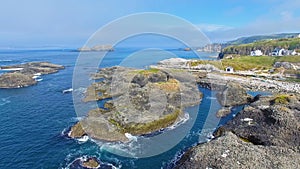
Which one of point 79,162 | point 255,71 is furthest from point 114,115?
point 255,71

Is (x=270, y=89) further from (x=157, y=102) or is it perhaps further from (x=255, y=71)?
(x=157, y=102)

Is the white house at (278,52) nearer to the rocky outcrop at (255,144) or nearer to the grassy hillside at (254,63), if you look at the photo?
the grassy hillside at (254,63)

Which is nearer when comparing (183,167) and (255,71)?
(183,167)

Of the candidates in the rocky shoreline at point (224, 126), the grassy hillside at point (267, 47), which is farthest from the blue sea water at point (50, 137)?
the grassy hillside at point (267, 47)

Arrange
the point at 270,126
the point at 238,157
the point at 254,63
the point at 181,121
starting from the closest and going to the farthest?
1. the point at 238,157
2. the point at 270,126
3. the point at 181,121
4. the point at 254,63

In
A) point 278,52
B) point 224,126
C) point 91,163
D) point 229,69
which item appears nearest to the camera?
point 91,163

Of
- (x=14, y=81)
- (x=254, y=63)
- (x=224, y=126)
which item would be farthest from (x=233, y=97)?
(x=254, y=63)

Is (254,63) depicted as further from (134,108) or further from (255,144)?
(255,144)
